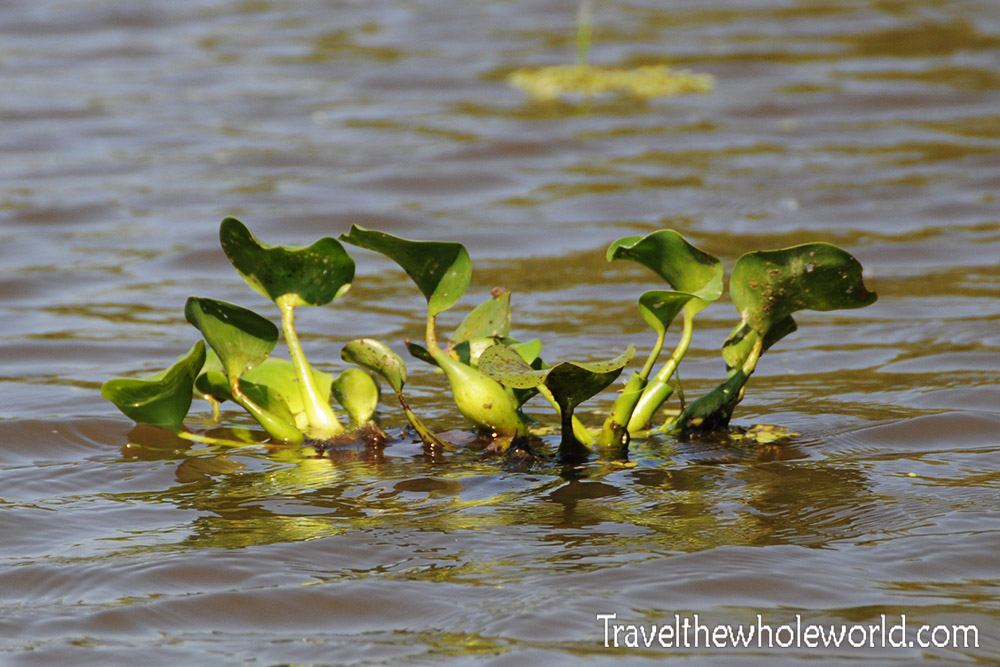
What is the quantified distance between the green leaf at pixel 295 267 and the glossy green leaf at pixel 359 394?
0.18 metres

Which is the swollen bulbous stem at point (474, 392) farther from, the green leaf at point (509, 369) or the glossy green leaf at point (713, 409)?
the glossy green leaf at point (713, 409)

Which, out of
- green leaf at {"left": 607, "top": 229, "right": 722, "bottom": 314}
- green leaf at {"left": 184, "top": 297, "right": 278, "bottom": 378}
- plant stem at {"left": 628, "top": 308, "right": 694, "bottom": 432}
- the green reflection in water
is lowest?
the green reflection in water

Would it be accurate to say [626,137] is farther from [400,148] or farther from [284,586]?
[284,586]

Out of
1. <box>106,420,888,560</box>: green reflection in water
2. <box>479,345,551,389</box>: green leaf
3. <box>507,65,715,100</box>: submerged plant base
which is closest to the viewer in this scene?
<box>106,420,888,560</box>: green reflection in water

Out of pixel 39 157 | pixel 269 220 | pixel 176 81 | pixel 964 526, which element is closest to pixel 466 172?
pixel 269 220

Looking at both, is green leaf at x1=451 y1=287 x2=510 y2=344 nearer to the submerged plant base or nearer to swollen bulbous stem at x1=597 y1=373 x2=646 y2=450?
swollen bulbous stem at x1=597 y1=373 x2=646 y2=450

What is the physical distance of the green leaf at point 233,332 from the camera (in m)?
2.54

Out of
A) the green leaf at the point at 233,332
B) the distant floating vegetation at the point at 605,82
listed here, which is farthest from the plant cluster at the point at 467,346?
the distant floating vegetation at the point at 605,82

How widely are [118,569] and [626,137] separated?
4744 mm

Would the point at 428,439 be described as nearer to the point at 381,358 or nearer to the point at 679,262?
the point at 381,358

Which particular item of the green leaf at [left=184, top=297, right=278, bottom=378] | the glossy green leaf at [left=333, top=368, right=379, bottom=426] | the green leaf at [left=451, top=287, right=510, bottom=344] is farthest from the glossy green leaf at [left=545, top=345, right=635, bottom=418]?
the green leaf at [left=184, top=297, right=278, bottom=378]

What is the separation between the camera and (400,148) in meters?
6.45

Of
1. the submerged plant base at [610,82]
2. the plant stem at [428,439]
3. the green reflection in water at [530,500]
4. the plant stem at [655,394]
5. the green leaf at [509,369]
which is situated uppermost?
the submerged plant base at [610,82]

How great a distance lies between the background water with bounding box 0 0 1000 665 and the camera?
2027 mm
